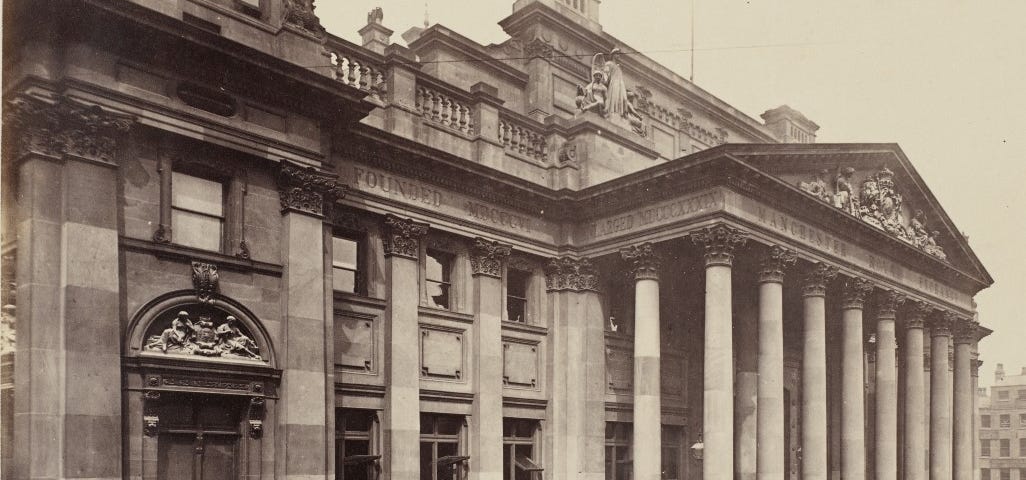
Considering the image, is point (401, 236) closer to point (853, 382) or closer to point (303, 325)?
point (303, 325)

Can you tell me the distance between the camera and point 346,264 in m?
20.2

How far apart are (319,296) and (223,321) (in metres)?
1.94

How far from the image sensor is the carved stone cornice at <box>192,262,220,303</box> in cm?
1583

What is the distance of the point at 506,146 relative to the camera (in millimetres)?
23922

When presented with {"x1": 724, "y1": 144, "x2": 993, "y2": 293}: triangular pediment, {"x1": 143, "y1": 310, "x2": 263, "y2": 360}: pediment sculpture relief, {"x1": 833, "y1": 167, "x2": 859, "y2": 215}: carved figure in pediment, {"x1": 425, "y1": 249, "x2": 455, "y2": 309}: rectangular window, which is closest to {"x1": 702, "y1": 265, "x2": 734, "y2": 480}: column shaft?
{"x1": 724, "y1": 144, "x2": 993, "y2": 293}: triangular pediment

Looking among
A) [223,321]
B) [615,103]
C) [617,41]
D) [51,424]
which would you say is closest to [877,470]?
[615,103]

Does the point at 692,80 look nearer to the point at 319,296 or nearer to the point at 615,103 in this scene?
the point at 615,103

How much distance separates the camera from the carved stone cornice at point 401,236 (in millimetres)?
20641

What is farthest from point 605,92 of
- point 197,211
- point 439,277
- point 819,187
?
point 197,211

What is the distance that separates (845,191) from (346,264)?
1427cm

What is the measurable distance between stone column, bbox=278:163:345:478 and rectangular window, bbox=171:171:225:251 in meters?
1.20

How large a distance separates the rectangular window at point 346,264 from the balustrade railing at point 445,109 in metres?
3.67

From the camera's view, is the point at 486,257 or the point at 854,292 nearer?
the point at 486,257

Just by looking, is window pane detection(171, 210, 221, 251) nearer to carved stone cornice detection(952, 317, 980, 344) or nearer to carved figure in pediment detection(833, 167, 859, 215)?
carved figure in pediment detection(833, 167, 859, 215)
